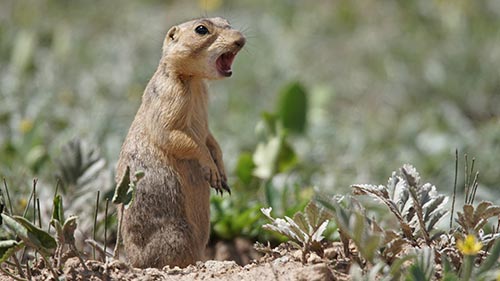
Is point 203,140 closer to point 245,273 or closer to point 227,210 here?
point 245,273

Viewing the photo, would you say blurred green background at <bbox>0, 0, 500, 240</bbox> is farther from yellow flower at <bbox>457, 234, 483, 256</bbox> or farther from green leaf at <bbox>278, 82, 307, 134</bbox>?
yellow flower at <bbox>457, 234, 483, 256</bbox>

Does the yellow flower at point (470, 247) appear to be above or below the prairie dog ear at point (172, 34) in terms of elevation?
below

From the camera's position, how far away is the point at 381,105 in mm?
9602

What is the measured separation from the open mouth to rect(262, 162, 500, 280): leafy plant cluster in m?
0.87

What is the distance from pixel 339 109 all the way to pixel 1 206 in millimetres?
5934

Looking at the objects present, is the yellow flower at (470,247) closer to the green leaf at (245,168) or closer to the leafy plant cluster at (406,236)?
the leafy plant cluster at (406,236)

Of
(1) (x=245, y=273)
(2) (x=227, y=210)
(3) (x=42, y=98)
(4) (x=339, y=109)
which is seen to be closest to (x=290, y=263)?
(1) (x=245, y=273)

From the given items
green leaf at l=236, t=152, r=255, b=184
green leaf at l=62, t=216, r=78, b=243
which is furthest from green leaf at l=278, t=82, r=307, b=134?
green leaf at l=62, t=216, r=78, b=243

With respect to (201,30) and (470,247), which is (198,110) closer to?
(201,30)

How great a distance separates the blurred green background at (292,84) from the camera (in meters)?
7.01

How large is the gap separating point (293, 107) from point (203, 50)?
10.3 ft

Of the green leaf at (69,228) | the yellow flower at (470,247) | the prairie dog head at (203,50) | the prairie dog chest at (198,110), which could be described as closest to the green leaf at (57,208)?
the green leaf at (69,228)

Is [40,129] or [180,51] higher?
[180,51]

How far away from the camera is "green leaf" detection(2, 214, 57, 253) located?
144 inches
